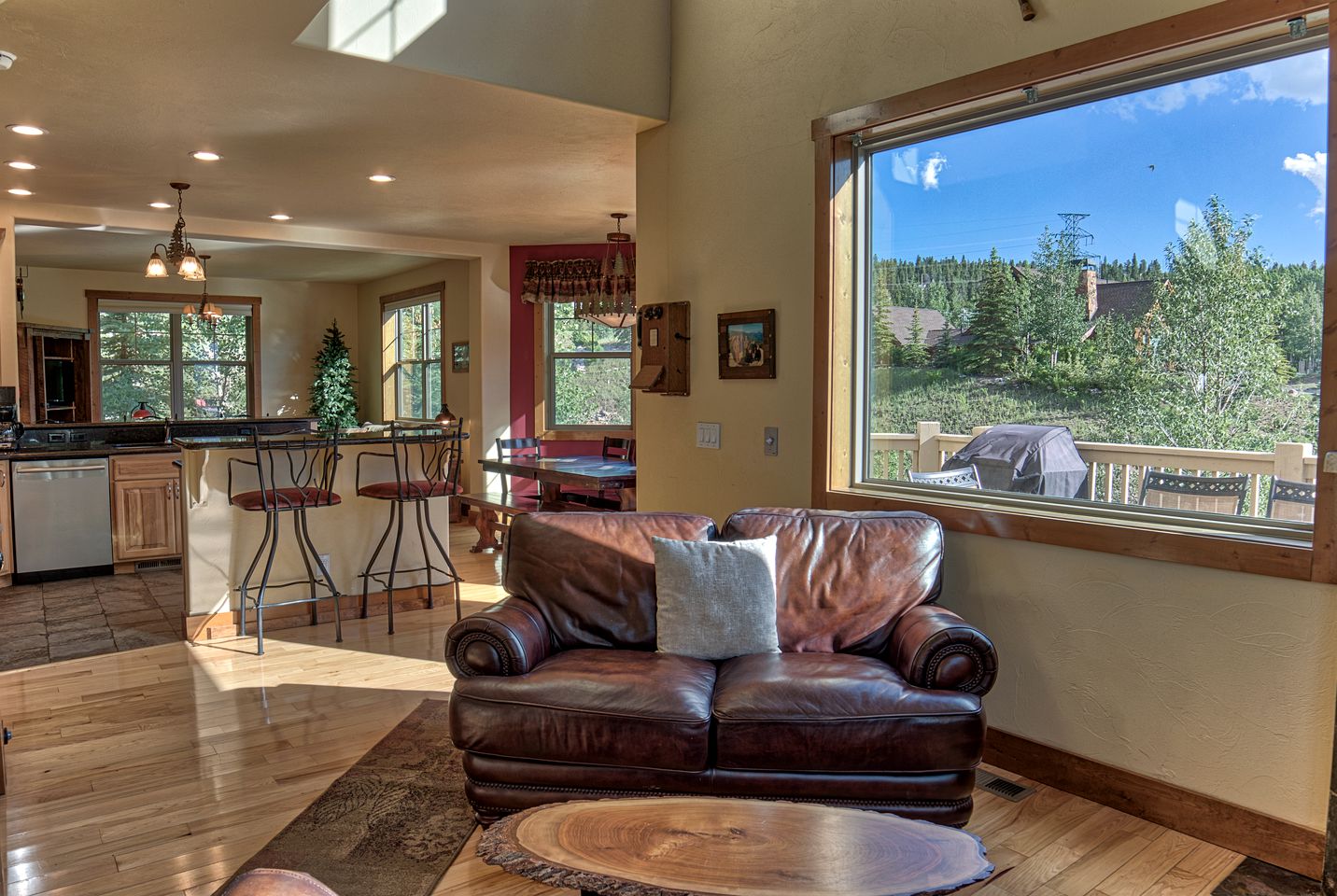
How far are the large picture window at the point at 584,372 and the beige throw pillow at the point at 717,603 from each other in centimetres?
551

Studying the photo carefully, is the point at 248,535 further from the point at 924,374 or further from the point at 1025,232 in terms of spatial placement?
the point at 1025,232

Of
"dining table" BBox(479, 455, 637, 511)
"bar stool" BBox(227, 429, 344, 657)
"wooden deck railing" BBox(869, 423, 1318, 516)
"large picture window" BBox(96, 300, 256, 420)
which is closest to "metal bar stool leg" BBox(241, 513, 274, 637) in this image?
"bar stool" BBox(227, 429, 344, 657)

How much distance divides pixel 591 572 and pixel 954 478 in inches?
56.2

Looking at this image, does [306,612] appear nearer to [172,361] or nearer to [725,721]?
[725,721]

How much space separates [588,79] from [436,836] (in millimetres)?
3173

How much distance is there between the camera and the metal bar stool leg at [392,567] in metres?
5.05

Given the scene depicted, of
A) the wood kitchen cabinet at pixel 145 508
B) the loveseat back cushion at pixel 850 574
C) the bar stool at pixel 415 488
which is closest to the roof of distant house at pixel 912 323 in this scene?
the loveseat back cushion at pixel 850 574

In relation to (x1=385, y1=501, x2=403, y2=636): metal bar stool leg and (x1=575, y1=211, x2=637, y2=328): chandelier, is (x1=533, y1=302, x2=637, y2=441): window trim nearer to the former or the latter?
(x1=575, y1=211, x2=637, y2=328): chandelier

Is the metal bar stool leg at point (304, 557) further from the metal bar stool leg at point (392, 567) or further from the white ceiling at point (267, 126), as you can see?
the white ceiling at point (267, 126)

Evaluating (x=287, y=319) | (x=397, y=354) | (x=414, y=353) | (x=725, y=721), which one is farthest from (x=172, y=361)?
(x=725, y=721)

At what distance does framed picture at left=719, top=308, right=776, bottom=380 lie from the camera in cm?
399

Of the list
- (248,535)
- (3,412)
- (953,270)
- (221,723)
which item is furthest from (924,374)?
(3,412)

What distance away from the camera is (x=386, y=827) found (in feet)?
9.12

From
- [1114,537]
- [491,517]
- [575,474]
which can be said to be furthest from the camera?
[491,517]
